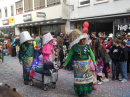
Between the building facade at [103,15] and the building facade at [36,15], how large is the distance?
4.13ft

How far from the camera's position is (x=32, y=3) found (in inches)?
785

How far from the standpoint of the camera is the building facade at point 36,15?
51.2ft

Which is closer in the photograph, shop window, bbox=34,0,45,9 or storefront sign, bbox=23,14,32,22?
shop window, bbox=34,0,45,9

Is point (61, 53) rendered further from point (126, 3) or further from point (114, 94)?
point (126, 3)

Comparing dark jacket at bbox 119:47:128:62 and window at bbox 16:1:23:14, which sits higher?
window at bbox 16:1:23:14

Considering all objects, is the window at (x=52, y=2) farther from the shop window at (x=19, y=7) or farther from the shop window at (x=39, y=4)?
the shop window at (x=19, y=7)

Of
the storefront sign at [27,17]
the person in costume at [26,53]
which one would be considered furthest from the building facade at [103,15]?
the person in costume at [26,53]

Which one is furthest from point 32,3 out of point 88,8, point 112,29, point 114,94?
point 114,94

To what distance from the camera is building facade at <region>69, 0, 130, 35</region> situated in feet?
36.5

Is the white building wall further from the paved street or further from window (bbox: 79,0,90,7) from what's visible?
the paved street

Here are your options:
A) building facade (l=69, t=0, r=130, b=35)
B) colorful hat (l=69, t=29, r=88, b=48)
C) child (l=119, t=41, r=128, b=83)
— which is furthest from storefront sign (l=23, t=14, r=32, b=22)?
colorful hat (l=69, t=29, r=88, b=48)

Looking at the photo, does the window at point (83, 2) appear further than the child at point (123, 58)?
Yes

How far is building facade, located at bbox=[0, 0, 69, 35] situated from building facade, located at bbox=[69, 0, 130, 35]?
126 centimetres

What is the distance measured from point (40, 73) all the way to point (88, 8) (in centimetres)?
919
